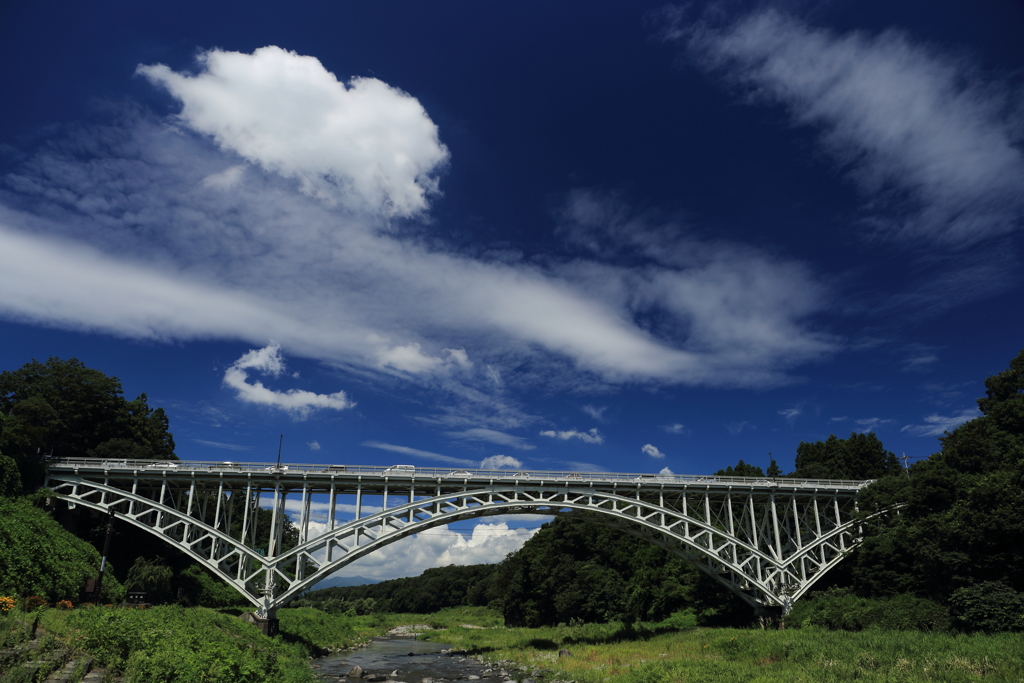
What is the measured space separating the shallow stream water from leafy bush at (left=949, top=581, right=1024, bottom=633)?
77.7ft

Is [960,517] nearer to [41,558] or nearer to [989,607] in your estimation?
[989,607]

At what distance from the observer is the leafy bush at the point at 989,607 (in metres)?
25.0

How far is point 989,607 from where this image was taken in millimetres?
25500

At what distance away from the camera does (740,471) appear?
65688 mm

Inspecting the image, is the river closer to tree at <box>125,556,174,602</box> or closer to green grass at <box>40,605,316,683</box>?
green grass at <box>40,605,316,683</box>

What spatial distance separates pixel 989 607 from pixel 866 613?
815 centimetres

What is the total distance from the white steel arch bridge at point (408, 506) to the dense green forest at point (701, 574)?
2369 mm

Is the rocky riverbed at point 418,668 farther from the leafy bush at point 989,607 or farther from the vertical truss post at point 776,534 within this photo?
the leafy bush at point 989,607

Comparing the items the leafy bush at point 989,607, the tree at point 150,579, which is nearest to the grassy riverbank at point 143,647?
the tree at point 150,579

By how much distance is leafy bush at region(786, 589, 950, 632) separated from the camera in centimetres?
2905

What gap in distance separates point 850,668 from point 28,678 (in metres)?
26.0

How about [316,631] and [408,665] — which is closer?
[408,665]

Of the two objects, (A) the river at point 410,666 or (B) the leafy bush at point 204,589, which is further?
(B) the leafy bush at point 204,589

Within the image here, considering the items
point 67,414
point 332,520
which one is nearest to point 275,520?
point 332,520
